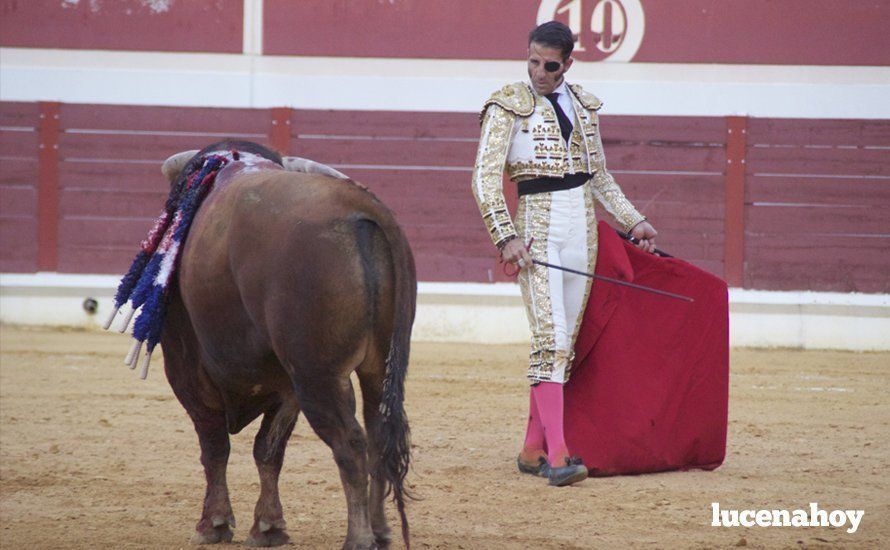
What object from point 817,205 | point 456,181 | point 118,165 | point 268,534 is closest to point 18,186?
point 118,165

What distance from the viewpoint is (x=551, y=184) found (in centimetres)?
461

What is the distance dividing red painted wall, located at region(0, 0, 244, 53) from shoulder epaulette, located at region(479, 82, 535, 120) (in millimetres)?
5372

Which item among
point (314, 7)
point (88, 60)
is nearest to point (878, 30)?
point (314, 7)

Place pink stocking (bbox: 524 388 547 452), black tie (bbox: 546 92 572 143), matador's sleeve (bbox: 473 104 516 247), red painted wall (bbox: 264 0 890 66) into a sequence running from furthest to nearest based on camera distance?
red painted wall (bbox: 264 0 890 66) → pink stocking (bbox: 524 388 547 452) → black tie (bbox: 546 92 572 143) → matador's sleeve (bbox: 473 104 516 247)

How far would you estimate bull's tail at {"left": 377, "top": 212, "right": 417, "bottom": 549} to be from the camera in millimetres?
3199

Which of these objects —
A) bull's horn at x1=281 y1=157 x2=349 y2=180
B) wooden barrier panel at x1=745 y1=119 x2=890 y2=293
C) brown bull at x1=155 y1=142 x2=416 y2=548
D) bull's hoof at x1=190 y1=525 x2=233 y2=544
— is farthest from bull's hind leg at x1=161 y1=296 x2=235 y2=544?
wooden barrier panel at x1=745 y1=119 x2=890 y2=293

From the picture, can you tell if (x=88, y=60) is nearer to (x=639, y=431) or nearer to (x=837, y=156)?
(x=837, y=156)

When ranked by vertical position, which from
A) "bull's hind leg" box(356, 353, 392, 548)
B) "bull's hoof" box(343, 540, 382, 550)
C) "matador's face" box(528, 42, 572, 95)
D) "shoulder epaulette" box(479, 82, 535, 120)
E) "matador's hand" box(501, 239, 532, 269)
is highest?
"matador's face" box(528, 42, 572, 95)

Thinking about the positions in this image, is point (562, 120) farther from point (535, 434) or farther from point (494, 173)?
point (535, 434)

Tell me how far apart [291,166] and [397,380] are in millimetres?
938

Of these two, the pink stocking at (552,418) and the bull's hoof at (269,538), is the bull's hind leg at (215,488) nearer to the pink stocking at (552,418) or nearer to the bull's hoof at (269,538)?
the bull's hoof at (269,538)

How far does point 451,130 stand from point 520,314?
4.47ft

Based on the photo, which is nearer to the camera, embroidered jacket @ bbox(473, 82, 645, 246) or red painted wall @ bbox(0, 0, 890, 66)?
embroidered jacket @ bbox(473, 82, 645, 246)

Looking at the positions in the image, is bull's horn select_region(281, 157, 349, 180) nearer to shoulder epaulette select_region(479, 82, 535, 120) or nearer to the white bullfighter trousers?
shoulder epaulette select_region(479, 82, 535, 120)
